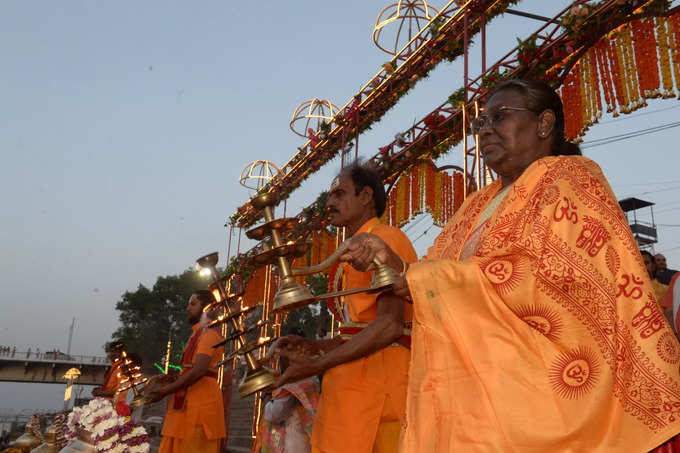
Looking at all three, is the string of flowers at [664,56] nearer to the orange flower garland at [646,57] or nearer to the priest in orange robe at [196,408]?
the orange flower garland at [646,57]

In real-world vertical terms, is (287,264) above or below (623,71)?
below

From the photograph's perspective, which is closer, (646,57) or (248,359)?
(248,359)

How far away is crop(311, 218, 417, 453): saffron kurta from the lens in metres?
2.32

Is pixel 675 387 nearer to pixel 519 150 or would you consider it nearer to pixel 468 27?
pixel 519 150

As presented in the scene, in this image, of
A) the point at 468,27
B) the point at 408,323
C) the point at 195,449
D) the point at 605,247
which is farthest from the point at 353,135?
the point at 605,247

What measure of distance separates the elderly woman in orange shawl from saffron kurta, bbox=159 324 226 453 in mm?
3433

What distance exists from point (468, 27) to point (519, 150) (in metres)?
6.19

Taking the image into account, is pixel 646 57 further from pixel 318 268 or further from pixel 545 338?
pixel 318 268

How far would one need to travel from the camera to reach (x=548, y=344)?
154cm

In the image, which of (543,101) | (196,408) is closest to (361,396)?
(543,101)

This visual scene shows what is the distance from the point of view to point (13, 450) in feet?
14.1

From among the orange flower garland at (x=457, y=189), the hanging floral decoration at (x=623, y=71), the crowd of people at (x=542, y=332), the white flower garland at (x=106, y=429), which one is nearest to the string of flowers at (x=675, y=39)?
the hanging floral decoration at (x=623, y=71)

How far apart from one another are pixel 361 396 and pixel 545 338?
1.07 metres

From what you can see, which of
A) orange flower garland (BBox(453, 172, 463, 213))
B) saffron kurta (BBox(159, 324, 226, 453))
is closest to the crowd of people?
saffron kurta (BBox(159, 324, 226, 453))
